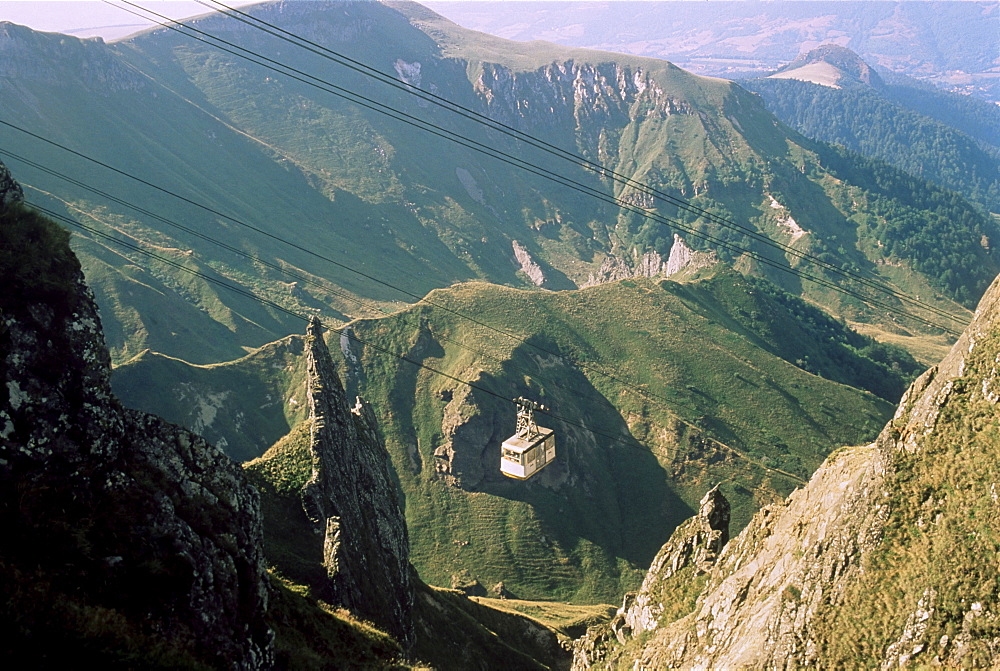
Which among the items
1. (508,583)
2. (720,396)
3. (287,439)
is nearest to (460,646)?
(287,439)

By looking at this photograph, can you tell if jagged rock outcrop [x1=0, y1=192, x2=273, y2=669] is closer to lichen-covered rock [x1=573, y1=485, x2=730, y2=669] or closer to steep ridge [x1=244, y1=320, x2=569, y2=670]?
steep ridge [x1=244, y1=320, x2=569, y2=670]

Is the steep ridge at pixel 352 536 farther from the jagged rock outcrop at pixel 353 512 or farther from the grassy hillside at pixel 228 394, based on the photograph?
the grassy hillside at pixel 228 394

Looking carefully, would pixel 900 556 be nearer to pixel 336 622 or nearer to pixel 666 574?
pixel 666 574

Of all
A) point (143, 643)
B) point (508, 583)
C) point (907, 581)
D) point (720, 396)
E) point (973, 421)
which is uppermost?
point (973, 421)

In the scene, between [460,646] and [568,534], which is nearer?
[460,646]

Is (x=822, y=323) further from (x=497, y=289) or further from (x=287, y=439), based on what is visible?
(x=287, y=439)

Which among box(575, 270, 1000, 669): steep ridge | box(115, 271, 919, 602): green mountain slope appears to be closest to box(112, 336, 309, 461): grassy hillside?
box(115, 271, 919, 602): green mountain slope

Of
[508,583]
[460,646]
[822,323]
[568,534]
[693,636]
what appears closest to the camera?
[693,636]

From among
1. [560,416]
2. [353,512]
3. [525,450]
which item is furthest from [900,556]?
[560,416]
